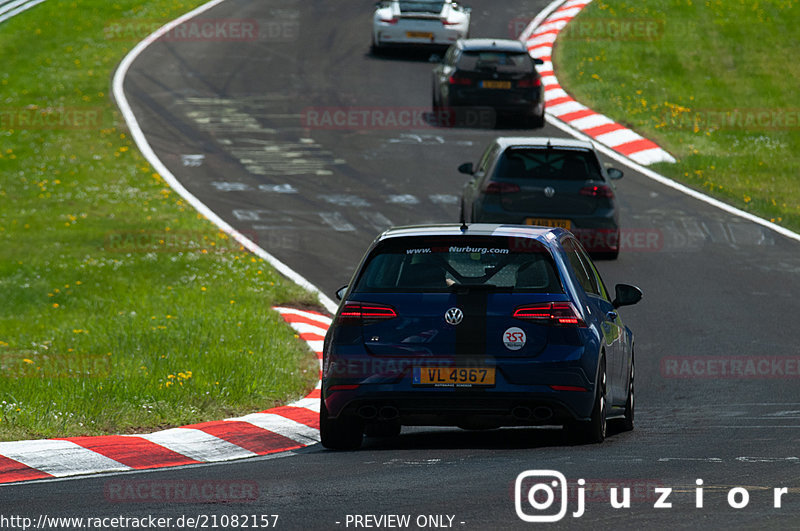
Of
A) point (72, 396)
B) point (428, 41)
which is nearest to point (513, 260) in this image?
point (72, 396)

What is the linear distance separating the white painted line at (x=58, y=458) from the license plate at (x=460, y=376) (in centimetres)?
204

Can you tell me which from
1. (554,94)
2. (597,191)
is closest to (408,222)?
(597,191)

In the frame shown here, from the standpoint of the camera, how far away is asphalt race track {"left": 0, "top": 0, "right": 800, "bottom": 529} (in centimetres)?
757

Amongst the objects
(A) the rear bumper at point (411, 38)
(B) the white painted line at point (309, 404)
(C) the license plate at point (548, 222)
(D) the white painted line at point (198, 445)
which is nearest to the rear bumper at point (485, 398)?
(D) the white painted line at point (198, 445)

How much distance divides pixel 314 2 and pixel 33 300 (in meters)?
23.0

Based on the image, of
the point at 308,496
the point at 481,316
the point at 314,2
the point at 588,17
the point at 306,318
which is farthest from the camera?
the point at 314,2

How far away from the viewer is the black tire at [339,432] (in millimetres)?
9680

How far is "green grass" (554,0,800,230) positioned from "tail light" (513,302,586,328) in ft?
45.0

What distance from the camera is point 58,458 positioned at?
30.7 feet

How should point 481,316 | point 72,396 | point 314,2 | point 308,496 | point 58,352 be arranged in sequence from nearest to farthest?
point 308,496, point 481,316, point 72,396, point 58,352, point 314,2

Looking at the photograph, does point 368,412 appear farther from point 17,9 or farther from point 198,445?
point 17,9

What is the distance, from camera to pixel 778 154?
2831cm

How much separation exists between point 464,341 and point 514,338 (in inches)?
12.6

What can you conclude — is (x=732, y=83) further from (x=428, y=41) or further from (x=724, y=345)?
(x=724, y=345)
